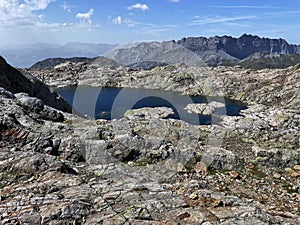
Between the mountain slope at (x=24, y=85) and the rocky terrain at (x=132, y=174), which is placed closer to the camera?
the rocky terrain at (x=132, y=174)

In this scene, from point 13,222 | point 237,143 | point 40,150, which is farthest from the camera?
point 237,143

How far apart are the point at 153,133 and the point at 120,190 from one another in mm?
12108

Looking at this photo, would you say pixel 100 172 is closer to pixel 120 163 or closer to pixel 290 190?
pixel 120 163

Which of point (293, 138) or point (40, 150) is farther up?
point (40, 150)

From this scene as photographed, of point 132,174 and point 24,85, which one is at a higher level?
point 24,85

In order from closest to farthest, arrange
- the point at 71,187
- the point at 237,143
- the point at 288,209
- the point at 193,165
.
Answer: the point at 71,187, the point at 288,209, the point at 193,165, the point at 237,143

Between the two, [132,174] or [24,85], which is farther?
[24,85]

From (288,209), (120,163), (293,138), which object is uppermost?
(120,163)

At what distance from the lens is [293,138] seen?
42.6 meters

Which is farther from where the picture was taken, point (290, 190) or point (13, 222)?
point (290, 190)

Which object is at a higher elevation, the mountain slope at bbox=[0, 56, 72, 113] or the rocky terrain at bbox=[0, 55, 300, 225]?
the mountain slope at bbox=[0, 56, 72, 113]

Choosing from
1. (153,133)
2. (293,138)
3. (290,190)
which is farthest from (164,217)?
(293,138)

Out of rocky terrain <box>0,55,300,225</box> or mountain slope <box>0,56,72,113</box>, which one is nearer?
rocky terrain <box>0,55,300,225</box>

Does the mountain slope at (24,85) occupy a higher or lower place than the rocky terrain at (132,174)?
higher
